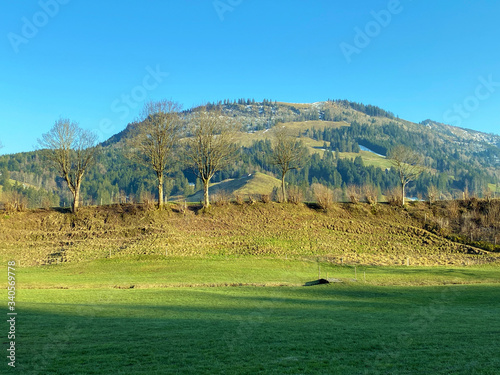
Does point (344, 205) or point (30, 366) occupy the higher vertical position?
point (344, 205)

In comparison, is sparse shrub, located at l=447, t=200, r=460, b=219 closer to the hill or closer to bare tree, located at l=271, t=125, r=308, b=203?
the hill

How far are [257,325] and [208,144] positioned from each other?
46.3 meters

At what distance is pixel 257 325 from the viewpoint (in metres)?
17.4

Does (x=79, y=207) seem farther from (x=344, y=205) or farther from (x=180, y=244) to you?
(x=344, y=205)

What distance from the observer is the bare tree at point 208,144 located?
61.5 meters

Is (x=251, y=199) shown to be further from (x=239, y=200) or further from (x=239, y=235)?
(x=239, y=235)

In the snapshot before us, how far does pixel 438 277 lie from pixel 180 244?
3078 centimetres

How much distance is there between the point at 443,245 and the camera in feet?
174

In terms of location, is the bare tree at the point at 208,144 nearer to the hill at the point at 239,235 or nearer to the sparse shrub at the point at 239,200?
the sparse shrub at the point at 239,200

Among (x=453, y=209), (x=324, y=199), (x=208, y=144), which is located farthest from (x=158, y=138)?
(x=453, y=209)

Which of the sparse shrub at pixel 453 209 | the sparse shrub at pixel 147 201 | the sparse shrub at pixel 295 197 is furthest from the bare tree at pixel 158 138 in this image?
the sparse shrub at pixel 453 209

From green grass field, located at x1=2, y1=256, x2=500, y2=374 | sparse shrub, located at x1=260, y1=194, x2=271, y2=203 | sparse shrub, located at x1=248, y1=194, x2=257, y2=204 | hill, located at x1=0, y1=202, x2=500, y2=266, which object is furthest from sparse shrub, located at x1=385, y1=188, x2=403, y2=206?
green grass field, located at x1=2, y1=256, x2=500, y2=374

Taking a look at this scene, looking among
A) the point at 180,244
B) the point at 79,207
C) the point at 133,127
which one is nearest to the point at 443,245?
the point at 180,244

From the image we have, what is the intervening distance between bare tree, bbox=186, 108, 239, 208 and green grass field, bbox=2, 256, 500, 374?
27843 millimetres
